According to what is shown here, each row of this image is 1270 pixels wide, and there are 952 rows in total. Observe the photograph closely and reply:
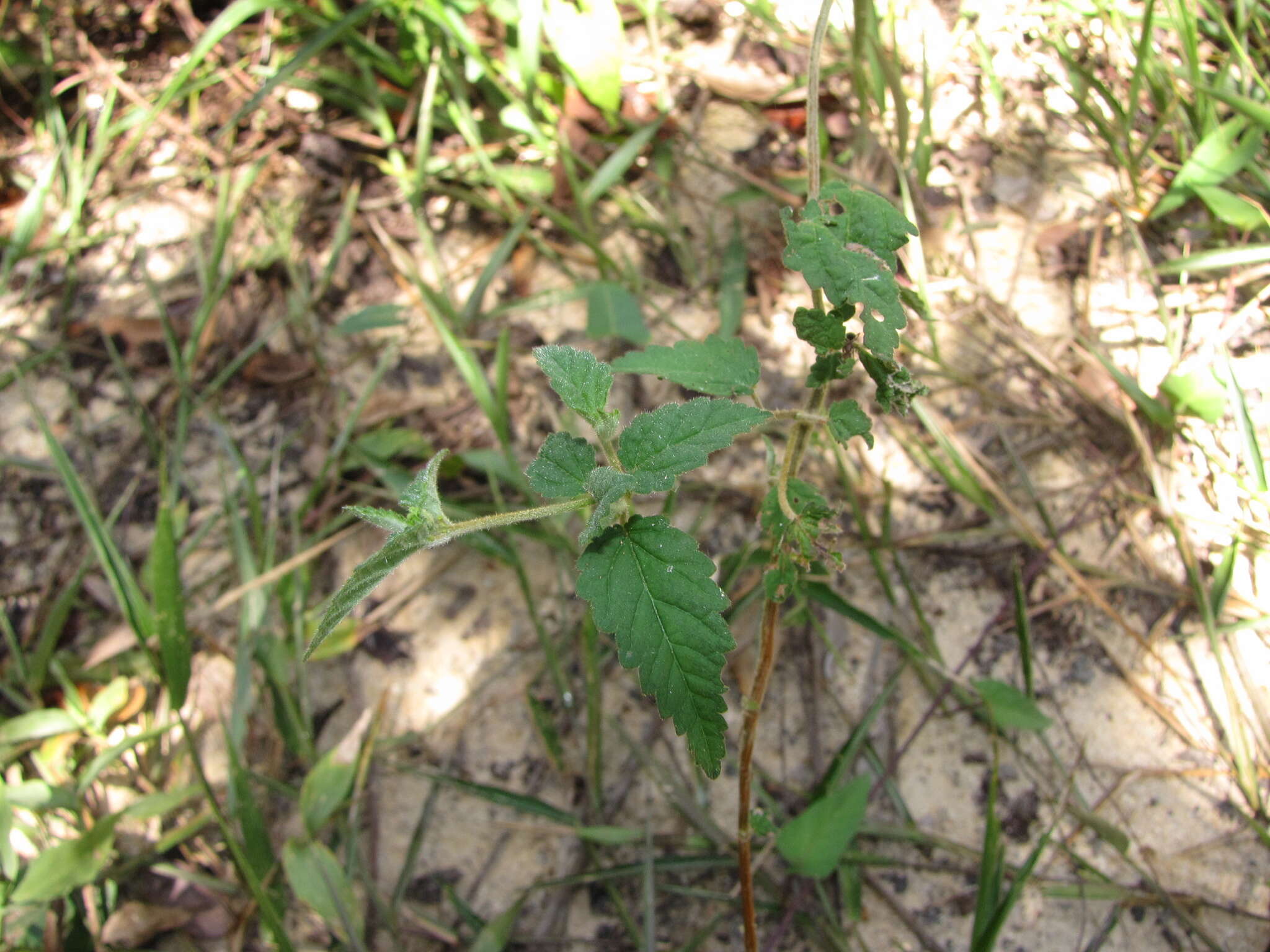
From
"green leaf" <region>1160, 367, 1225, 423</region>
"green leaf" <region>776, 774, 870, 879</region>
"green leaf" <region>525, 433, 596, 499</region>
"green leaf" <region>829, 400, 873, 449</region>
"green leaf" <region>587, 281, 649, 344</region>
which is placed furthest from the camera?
"green leaf" <region>587, 281, 649, 344</region>

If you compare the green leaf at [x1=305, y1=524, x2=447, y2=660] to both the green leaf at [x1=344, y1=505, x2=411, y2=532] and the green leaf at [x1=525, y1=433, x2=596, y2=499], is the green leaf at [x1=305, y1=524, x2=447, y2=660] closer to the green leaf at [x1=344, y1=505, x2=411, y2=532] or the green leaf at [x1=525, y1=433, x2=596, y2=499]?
the green leaf at [x1=344, y1=505, x2=411, y2=532]

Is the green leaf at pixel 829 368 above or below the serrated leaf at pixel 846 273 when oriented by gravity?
below

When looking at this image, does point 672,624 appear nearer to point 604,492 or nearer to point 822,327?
point 604,492

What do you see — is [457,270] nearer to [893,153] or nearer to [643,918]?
[893,153]

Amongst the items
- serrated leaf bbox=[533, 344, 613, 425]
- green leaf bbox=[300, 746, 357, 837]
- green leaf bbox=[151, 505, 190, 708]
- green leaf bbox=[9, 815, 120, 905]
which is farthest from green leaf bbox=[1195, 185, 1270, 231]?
green leaf bbox=[9, 815, 120, 905]

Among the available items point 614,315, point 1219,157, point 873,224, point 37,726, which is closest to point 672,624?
point 873,224

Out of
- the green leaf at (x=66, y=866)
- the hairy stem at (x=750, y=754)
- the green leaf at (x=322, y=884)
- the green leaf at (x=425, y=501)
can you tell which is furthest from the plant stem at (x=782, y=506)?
the green leaf at (x=66, y=866)

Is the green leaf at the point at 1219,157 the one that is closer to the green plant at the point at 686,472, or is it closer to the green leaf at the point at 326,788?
the green plant at the point at 686,472
